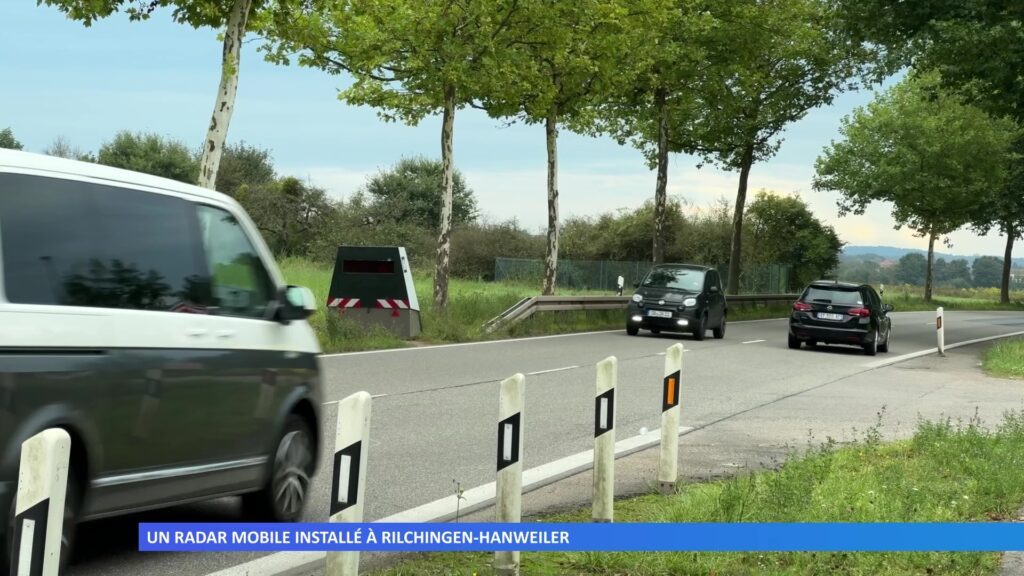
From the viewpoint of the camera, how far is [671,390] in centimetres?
792

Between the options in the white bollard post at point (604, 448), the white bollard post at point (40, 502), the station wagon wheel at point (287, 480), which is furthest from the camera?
the white bollard post at point (604, 448)

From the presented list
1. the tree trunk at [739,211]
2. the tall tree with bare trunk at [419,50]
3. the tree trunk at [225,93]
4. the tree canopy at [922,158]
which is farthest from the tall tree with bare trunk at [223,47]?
the tree canopy at [922,158]

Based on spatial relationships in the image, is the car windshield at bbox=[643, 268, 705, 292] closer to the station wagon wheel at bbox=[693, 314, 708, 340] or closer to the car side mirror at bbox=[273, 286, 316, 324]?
the station wagon wheel at bbox=[693, 314, 708, 340]

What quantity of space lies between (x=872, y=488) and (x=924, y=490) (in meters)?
0.32

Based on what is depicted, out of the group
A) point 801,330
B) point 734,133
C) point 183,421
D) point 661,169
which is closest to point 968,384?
point 801,330

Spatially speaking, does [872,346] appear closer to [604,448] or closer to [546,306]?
[546,306]

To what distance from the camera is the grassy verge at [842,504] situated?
584 centimetres

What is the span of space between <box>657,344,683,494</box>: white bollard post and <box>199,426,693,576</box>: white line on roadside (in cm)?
93

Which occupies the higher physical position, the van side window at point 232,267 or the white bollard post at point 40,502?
the van side window at point 232,267

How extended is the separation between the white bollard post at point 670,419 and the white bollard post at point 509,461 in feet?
7.85

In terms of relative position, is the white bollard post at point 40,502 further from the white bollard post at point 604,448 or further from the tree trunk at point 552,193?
the tree trunk at point 552,193

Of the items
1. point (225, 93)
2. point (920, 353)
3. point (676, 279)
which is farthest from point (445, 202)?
point (920, 353)

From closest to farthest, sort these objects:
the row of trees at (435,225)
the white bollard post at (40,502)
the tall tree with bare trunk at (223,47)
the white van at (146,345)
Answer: the white bollard post at (40,502)
the white van at (146,345)
the tall tree with bare trunk at (223,47)
the row of trees at (435,225)

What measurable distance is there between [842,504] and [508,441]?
103 inches
